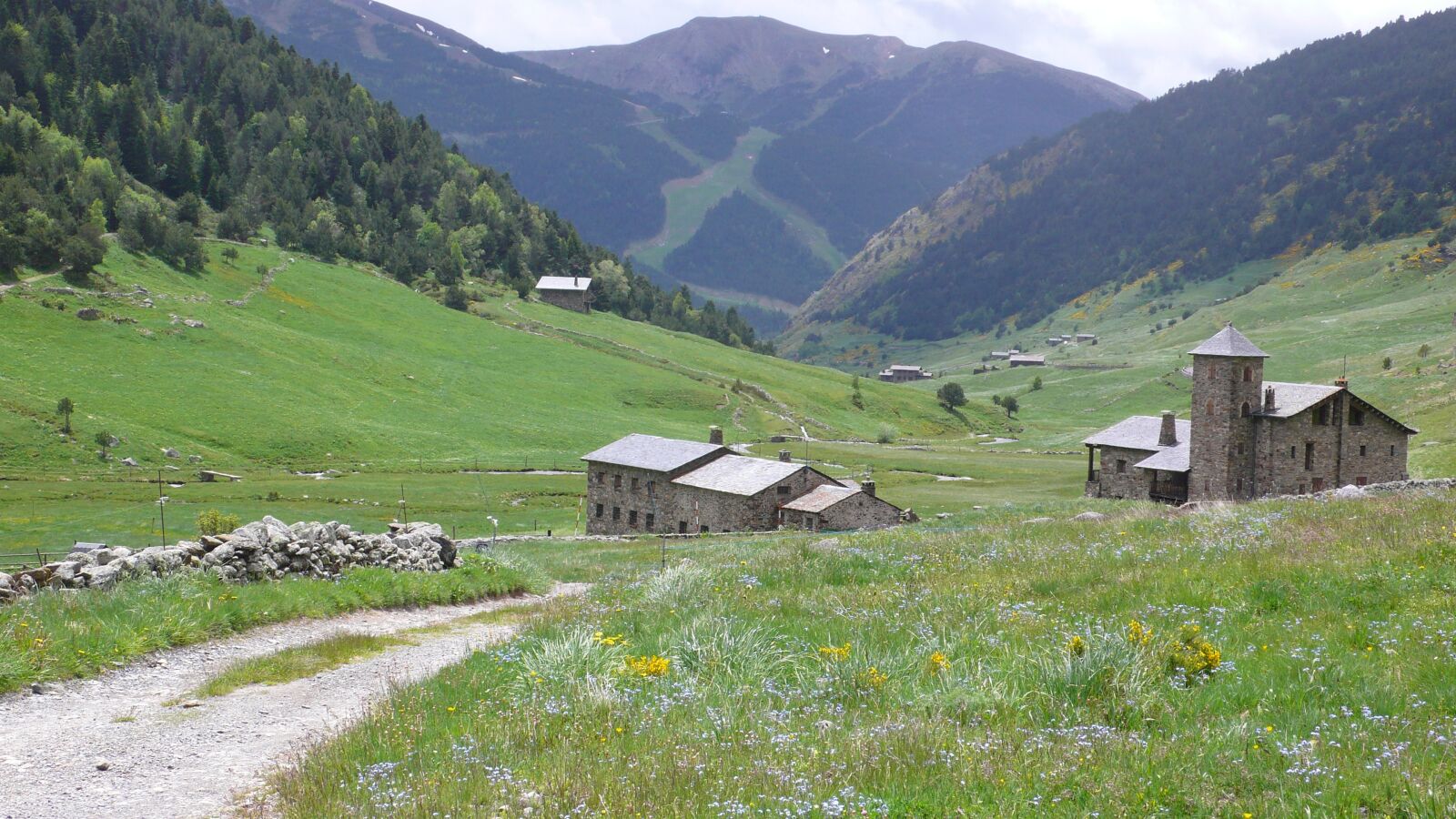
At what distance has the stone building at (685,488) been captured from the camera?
7156 centimetres

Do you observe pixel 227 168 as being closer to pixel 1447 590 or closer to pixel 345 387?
pixel 345 387

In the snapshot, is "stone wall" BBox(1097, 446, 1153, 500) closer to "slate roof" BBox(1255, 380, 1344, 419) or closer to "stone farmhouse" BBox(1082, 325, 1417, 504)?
"stone farmhouse" BBox(1082, 325, 1417, 504)

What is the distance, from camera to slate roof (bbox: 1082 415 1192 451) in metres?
75.4

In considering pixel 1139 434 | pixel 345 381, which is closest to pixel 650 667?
pixel 1139 434

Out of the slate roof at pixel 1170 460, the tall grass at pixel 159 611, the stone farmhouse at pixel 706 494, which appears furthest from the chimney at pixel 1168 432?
the tall grass at pixel 159 611

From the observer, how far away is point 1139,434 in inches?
3073

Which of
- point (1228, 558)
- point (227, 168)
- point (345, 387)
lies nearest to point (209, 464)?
point (345, 387)

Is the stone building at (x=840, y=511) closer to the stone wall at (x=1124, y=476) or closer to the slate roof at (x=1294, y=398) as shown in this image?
the stone wall at (x=1124, y=476)

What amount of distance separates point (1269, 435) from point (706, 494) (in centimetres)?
3686

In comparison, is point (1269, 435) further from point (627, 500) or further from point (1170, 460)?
point (627, 500)

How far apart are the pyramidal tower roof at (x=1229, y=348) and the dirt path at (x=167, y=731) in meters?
56.0

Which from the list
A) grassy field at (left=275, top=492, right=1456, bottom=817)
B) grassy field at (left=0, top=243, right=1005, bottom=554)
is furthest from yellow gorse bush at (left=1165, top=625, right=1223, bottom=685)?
grassy field at (left=0, top=243, right=1005, bottom=554)

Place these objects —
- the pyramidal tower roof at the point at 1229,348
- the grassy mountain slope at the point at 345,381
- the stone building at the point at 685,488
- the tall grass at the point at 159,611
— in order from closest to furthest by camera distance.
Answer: the tall grass at the point at 159,611 < the pyramidal tower roof at the point at 1229,348 < the stone building at the point at 685,488 < the grassy mountain slope at the point at 345,381

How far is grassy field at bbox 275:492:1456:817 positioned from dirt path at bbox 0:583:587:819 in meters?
1.38
